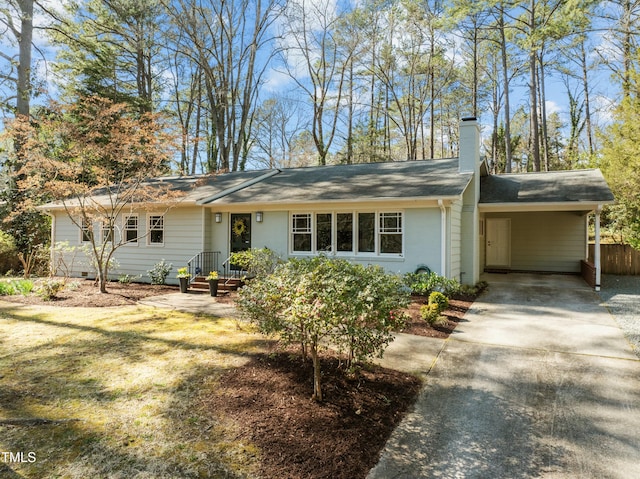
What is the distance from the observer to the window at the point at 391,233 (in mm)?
9586

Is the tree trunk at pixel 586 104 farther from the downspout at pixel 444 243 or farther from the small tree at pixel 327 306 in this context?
the small tree at pixel 327 306

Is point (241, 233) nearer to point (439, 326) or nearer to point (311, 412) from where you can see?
point (439, 326)

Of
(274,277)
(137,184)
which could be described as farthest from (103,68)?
(274,277)

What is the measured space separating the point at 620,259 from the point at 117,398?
1512 cm

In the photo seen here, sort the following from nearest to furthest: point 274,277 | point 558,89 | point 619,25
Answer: point 274,277 < point 619,25 < point 558,89

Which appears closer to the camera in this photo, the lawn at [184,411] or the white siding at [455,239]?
the lawn at [184,411]

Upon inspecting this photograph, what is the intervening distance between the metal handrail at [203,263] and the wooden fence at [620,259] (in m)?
13.2

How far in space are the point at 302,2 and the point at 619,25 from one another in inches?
611

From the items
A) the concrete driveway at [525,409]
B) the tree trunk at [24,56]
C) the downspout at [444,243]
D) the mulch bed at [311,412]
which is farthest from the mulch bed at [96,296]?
the tree trunk at [24,56]

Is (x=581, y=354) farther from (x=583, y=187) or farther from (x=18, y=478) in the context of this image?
(x=583, y=187)

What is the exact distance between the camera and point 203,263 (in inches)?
445

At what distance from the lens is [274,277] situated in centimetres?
386

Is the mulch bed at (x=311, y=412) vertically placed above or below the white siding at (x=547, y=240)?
below

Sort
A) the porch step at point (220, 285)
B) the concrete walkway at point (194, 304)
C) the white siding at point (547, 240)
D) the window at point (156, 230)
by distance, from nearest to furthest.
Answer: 1. the concrete walkway at point (194, 304)
2. the porch step at point (220, 285)
3. the window at point (156, 230)
4. the white siding at point (547, 240)
